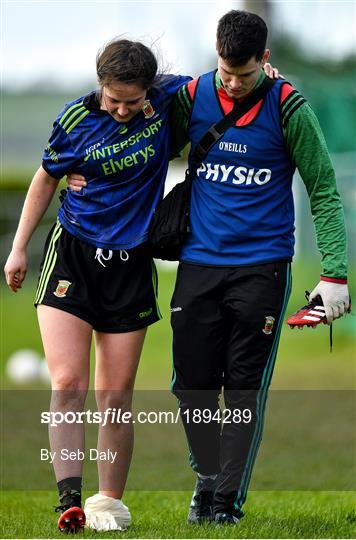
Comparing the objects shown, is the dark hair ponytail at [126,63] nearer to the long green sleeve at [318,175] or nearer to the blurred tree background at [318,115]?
the long green sleeve at [318,175]

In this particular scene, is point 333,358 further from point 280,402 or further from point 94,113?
point 94,113

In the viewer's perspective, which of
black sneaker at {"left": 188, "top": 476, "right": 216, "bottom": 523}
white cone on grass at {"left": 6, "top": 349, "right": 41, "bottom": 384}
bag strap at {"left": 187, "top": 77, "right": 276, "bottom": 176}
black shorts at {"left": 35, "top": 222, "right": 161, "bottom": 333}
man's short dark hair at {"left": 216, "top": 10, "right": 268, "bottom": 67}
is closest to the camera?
man's short dark hair at {"left": 216, "top": 10, "right": 268, "bottom": 67}

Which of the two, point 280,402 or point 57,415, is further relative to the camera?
point 280,402

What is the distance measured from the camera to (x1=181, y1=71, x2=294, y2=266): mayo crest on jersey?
561 cm

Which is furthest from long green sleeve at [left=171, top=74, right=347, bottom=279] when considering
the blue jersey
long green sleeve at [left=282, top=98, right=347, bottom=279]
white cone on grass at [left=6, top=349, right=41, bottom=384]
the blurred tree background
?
the blurred tree background

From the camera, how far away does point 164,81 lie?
5.77 metres

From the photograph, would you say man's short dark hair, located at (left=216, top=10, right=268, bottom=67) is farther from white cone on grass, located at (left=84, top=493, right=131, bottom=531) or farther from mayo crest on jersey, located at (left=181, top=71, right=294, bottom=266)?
white cone on grass, located at (left=84, top=493, right=131, bottom=531)

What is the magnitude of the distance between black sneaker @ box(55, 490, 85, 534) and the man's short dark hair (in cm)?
216

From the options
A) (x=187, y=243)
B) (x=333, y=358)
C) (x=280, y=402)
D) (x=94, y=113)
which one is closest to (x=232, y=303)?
(x=187, y=243)

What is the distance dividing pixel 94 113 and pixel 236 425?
1.67 m

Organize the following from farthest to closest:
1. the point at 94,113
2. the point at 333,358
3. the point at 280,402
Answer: the point at 333,358 < the point at 280,402 < the point at 94,113

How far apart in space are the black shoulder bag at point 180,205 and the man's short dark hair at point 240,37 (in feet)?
0.79

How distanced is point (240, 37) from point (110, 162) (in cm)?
86

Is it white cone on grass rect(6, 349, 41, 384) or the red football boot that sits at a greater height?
the red football boot
